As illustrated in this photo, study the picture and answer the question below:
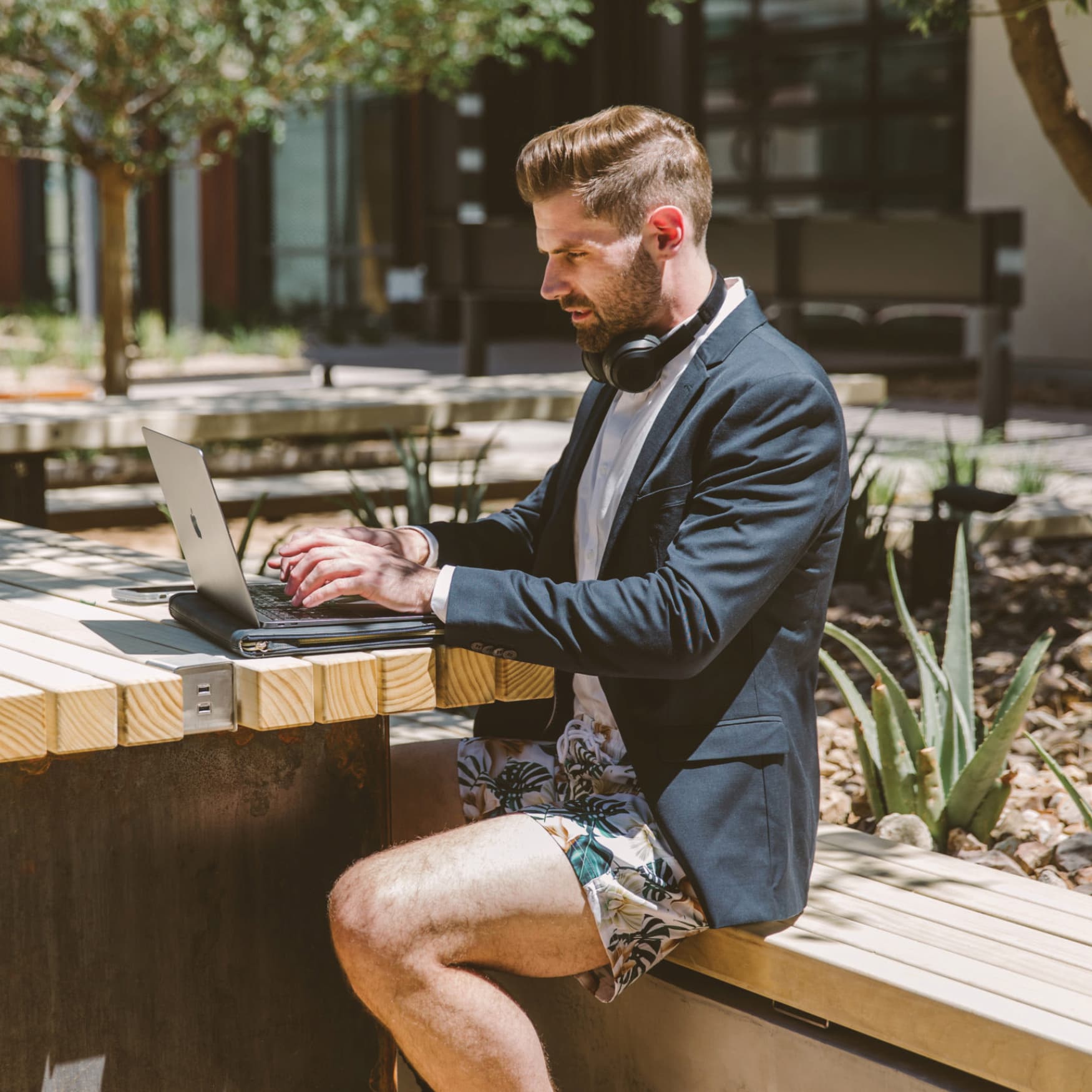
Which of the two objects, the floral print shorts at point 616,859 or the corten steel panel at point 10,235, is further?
the corten steel panel at point 10,235

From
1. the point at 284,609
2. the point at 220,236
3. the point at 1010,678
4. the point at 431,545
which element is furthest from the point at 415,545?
the point at 220,236

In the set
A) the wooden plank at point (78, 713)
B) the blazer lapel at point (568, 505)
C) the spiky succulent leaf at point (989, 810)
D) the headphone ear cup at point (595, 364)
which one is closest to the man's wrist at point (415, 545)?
the blazer lapel at point (568, 505)

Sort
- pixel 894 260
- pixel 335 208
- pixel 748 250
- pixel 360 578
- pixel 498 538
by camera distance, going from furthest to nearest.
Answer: pixel 335 208, pixel 748 250, pixel 894 260, pixel 498 538, pixel 360 578

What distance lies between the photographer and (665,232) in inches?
96.1

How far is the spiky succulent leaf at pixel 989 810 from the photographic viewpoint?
3.30 meters

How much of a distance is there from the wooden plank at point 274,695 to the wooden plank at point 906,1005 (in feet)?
2.31

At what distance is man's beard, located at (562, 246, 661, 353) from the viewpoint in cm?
246

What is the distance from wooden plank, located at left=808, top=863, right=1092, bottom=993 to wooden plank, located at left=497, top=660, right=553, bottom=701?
516mm

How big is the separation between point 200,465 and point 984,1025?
1.23 m

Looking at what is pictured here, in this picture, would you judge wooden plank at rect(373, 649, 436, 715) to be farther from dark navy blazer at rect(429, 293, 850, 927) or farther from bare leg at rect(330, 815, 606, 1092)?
bare leg at rect(330, 815, 606, 1092)

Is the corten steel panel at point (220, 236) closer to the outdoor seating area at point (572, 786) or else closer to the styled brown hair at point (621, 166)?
the outdoor seating area at point (572, 786)

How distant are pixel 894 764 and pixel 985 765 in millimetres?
185

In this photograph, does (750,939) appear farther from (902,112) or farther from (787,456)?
(902,112)

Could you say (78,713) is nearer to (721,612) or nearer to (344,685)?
(344,685)
